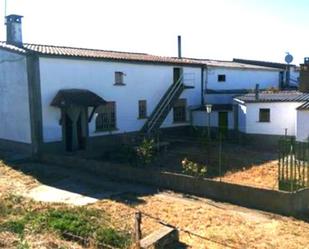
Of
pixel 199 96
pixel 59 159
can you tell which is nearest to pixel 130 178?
pixel 59 159

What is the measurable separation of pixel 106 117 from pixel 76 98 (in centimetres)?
322

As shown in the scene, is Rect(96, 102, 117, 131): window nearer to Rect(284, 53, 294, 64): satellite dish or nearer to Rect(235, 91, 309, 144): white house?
Rect(235, 91, 309, 144): white house

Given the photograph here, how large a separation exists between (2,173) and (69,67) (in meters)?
7.11

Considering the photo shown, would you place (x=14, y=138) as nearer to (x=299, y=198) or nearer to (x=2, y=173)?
(x=2, y=173)

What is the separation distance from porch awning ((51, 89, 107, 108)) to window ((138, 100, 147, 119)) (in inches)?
169

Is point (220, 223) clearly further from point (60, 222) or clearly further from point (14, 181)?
point (14, 181)

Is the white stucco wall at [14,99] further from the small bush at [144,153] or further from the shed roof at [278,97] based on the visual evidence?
the shed roof at [278,97]

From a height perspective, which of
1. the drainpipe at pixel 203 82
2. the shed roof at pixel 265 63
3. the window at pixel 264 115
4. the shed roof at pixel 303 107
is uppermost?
the shed roof at pixel 265 63

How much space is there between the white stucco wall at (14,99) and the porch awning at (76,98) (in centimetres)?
166

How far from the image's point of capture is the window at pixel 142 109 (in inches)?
1080

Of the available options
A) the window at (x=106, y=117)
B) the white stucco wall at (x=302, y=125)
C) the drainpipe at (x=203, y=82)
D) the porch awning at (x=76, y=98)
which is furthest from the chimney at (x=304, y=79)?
the porch awning at (x=76, y=98)

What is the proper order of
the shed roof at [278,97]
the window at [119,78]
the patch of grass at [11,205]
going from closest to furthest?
1. the patch of grass at [11,205]
2. the shed roof at [278,97]
3. the window at [119,78]

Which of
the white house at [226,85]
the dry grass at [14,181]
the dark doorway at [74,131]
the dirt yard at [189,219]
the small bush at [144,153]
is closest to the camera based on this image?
the dirt yard at [189,219]

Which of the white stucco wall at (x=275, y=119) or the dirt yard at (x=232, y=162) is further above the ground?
the white stucco wall at (x=275, y=119)
